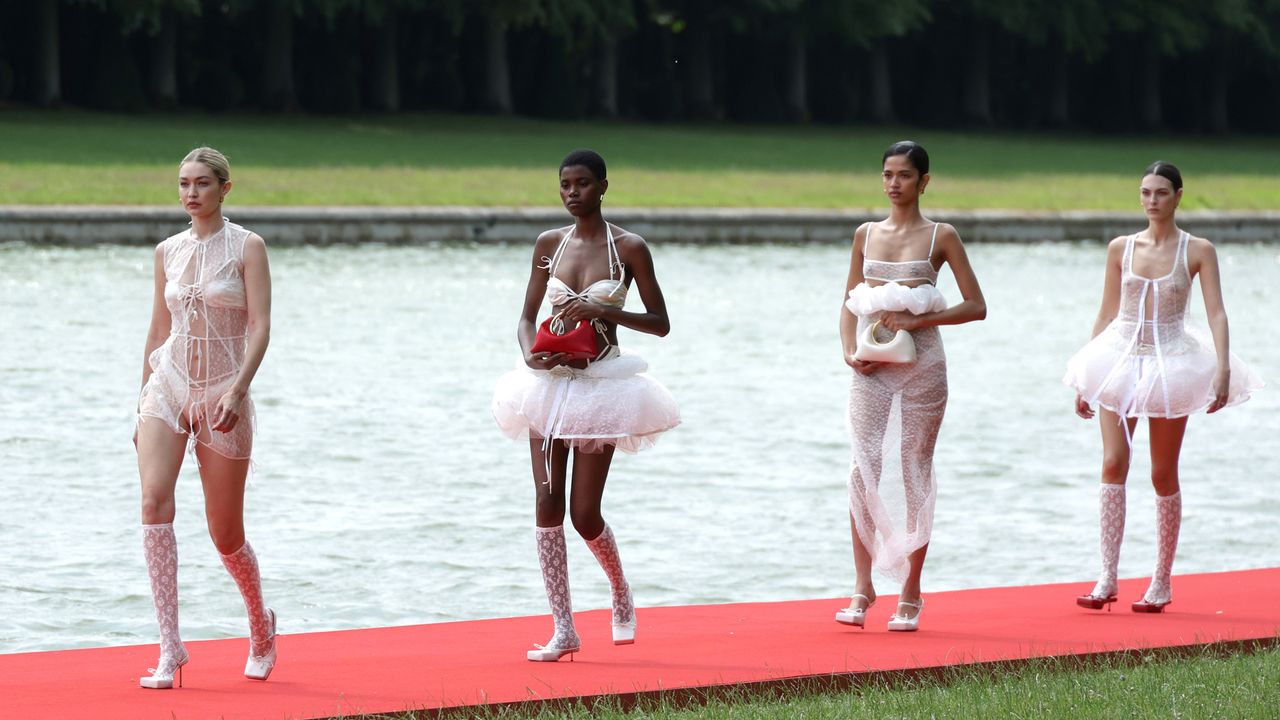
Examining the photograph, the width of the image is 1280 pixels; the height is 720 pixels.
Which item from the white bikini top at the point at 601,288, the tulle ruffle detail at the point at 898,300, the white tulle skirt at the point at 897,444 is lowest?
the white tulle skirt at the point at 897,444

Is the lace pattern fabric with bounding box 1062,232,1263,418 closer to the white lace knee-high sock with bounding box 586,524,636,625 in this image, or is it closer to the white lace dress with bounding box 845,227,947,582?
the white lace dress with bounding box 845,227,947,582

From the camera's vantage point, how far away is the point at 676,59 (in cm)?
5575

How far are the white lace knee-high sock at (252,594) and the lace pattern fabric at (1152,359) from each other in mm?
3084

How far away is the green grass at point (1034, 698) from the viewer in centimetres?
557

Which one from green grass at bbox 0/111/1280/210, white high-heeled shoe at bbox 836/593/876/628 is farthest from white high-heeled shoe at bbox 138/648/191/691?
green grass at bbox 0/111/1280/210

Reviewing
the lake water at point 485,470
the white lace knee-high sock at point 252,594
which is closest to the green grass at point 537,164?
the lake water at point 485,470

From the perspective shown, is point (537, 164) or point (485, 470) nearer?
point (485, 470)

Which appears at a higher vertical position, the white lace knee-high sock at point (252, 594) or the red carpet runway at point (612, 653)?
the white lace knee-high sock at point (252, 594)

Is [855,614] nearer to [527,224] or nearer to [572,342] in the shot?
[572,342]

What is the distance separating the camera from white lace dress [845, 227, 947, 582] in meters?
7.12

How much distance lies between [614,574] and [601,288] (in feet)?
3.10

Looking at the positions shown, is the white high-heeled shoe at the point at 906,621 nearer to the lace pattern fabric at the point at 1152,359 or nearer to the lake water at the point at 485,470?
the lace pattern fabric at the point at 1152,359

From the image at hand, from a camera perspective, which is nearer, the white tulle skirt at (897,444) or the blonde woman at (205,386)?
the blonde woman at (205,386)

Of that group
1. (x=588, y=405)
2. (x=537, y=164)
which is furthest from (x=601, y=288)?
(x=537, y=164)
